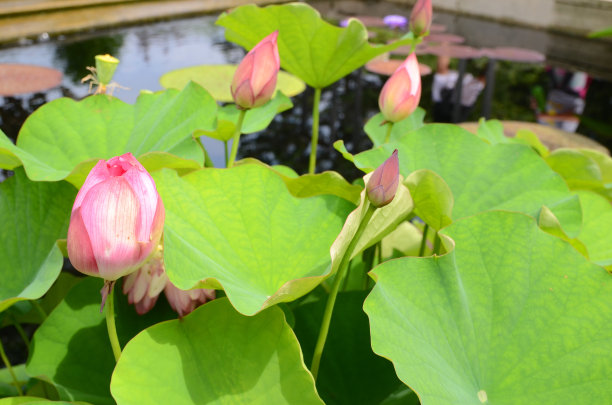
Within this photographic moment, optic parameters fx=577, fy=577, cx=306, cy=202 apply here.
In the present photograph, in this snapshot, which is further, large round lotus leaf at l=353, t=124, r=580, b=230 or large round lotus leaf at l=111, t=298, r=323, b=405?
large round lotus leaf at l=353, t=124, r=580, b=230

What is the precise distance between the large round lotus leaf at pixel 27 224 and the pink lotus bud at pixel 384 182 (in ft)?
1.15

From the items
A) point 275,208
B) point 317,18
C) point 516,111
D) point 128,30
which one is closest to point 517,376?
point 275,208

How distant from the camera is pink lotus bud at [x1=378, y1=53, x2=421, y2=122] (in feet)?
2.31

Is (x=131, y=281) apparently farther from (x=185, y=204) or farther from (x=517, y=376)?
(x=517, y=376)

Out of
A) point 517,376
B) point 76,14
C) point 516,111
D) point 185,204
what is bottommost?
point 516,111

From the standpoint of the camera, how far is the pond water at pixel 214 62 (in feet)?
9.84

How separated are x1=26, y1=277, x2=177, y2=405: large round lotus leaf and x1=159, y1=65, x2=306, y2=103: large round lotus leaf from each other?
251cm

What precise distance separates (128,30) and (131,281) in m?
5.22

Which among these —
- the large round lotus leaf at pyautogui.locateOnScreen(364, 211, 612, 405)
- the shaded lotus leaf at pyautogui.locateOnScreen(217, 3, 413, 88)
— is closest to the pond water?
the shaded lotus leaf at pyautogui.locateOnScreen(217, 3, 413, 88)

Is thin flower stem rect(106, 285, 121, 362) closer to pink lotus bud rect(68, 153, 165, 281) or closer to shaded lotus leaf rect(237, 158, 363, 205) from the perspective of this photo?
pink lotus bud rect(68, 153, 165, 281)

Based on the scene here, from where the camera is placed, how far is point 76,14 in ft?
17.0

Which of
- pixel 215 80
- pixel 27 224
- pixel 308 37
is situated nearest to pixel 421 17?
pixel 308 37

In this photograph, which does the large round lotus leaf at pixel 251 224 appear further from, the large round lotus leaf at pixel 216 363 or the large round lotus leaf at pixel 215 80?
the large round lotus leaf at pixel 215 80

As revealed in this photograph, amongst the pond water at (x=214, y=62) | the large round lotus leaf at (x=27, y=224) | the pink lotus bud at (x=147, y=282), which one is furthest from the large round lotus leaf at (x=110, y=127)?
the pond water at (x=214, y=62)
